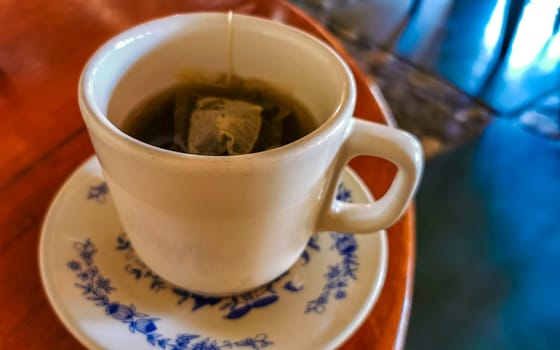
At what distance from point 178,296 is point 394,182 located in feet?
0.69

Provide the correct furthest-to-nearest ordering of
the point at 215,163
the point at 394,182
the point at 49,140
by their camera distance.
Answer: the point at 49,140, the point at 394,182, the point at 215,163

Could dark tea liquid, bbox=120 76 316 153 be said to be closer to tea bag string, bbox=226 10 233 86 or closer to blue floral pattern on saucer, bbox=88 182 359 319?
tea bag string, bbox=226 10 233 86

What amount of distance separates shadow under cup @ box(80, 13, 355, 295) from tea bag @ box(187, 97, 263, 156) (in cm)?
5

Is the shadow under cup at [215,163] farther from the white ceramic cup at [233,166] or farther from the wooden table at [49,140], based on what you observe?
the wooden table at [49,140]

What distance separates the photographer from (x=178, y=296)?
1.53 feet

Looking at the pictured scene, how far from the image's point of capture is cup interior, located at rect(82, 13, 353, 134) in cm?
43

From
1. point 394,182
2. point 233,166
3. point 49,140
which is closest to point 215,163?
point 233,166

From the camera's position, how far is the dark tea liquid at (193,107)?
1.55 feet

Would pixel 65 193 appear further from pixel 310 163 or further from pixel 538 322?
pixel 538 322

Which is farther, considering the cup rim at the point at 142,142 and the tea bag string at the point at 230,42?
the tea bag string at the point at 230,42

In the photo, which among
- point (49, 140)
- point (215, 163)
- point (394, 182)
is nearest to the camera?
point (215, 163)

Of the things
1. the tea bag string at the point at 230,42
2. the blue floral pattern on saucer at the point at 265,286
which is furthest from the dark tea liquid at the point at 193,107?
the blue floral pattern on saucer at the point at 265,286

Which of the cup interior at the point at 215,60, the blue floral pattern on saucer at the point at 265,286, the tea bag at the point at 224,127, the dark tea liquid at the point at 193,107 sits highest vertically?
the cup interior at the point at 215,60

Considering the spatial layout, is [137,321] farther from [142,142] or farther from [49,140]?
[49,140]
